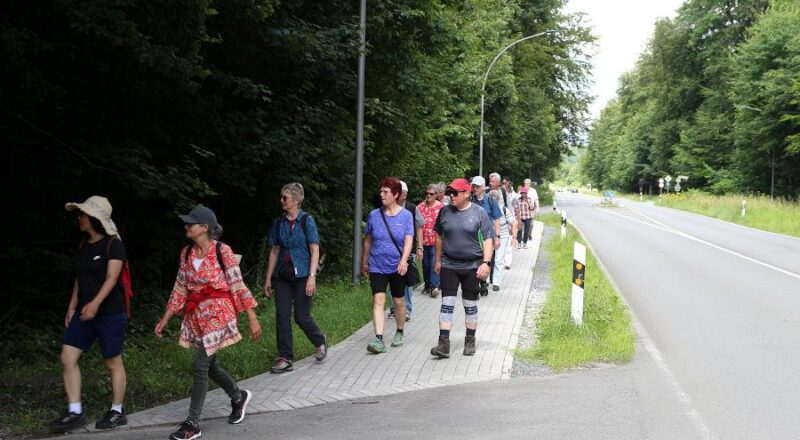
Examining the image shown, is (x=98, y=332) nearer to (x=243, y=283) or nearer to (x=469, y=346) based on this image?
(x=243, y=283)

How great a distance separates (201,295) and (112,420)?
1.11 meters

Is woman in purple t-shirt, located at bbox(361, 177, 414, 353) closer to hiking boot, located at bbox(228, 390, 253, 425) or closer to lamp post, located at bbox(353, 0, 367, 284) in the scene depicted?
hiking boot, located at bbox(228, 390, 253, 425)

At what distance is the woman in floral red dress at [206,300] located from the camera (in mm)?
5457

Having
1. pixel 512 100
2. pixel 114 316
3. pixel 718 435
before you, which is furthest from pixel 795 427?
pixel 512 100

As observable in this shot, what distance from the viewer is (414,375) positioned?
7.08 metres

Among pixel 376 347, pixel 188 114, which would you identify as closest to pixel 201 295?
pixel 376 347

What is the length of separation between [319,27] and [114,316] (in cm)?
712

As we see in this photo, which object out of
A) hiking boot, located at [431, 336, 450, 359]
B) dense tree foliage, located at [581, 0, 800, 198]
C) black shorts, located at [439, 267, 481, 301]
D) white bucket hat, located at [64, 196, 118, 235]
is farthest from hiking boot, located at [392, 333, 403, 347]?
dense tree foliage, located at [581, 0, 800, 198]

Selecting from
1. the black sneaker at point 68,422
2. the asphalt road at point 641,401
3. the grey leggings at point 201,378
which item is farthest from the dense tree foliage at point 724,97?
the black sneaker at point 68,422

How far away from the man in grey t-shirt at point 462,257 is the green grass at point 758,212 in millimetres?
25604

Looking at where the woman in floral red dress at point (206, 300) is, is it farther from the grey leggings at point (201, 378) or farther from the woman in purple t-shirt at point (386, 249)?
the woman in purple t-shirt at point (386, 249)

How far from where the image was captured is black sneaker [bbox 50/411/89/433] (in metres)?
5.41

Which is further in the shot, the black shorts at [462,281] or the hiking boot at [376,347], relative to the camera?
the hiking boot at [376,347]

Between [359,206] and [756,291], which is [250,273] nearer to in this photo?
[359,206]
